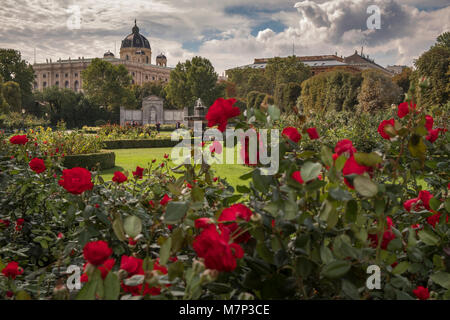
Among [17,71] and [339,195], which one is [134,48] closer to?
[17,71]

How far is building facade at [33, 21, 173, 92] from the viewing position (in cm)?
6725

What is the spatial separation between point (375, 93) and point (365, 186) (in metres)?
21.3

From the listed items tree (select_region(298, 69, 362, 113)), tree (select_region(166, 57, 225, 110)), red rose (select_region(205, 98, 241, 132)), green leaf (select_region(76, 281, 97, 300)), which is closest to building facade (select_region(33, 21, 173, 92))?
tree (select_region(166, 57, 225, 110))

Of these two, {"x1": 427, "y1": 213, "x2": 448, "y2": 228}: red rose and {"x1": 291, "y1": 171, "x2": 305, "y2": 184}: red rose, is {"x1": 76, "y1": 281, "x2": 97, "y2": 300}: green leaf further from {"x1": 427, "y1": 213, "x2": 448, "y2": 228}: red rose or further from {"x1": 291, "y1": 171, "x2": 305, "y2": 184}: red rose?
{"x1": 427, "y1": 213, "x2": 448, "y2": 228}: red rose

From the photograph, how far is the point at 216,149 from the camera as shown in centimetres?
143

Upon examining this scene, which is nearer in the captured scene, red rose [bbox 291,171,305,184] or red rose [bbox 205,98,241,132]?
red rose [bbox 291,171,305,184]

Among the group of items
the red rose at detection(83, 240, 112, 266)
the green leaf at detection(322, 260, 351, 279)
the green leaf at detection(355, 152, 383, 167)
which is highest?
the green leaf at detection(355, 152, 383, 167)

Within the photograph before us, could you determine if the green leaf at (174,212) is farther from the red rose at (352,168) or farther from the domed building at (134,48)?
the domed building at (134,48)

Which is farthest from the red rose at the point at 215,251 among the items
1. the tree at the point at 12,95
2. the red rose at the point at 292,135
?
the tree at the point at 12,95

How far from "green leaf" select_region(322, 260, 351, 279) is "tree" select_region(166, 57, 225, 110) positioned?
43186 millimetres

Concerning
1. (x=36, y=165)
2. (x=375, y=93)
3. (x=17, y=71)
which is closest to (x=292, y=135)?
(x=36, y=165)
